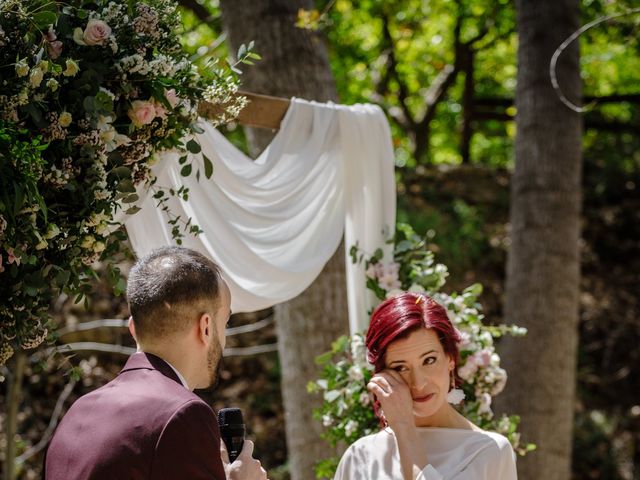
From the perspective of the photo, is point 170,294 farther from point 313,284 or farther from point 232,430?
point 313,284

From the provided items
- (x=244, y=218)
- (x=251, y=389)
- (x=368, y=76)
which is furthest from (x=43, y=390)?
(x=368, y=76)

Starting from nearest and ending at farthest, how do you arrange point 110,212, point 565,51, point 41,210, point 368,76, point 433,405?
point 41,210 → point 110,212 → point 433,405 → point 565,51 → point 368,76

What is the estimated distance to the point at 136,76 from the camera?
2592mm

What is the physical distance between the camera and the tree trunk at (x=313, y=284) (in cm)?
496

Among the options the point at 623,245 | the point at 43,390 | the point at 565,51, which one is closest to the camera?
the point at 565,51

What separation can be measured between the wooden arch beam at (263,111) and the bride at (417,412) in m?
1.16

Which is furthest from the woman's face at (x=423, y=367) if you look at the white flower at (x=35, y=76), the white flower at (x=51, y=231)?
the white flower at (x=35, y=76)

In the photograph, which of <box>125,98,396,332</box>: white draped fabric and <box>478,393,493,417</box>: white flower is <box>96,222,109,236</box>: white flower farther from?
<box>478,393,493,417</box>: white flower

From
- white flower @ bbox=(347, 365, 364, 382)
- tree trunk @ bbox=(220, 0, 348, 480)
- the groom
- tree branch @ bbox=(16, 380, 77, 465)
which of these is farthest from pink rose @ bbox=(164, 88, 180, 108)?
tree branch @ bbox=(16, 380, 77, 465)

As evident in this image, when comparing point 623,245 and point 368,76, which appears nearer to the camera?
point 623,245

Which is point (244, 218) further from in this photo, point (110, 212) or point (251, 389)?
point (251, 389)

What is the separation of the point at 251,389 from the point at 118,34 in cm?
586

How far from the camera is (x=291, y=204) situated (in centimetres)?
388

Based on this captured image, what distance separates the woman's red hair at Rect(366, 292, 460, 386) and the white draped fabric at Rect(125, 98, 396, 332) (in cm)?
82
